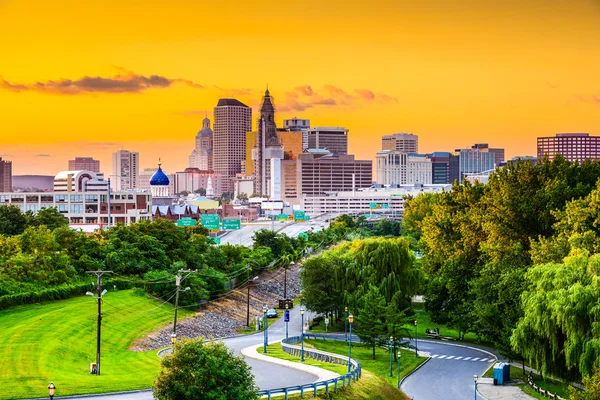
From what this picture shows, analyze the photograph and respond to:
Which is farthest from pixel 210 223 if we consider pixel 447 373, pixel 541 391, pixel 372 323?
pixel 541 391

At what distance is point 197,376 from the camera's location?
33.2 m

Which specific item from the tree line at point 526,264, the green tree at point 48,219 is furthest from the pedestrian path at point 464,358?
the green tree at point 48,219

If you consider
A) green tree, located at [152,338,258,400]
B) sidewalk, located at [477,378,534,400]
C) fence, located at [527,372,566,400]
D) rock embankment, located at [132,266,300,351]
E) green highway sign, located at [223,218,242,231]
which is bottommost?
sidewalk, located at [477,378,534,400]

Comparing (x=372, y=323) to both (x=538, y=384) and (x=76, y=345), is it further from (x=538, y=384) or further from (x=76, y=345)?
(x=76, y=345)

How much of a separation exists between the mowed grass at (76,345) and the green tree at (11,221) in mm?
39544

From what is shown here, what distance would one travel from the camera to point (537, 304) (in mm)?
56656

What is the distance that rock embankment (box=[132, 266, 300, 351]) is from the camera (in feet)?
213

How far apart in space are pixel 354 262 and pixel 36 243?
2596 centimetres

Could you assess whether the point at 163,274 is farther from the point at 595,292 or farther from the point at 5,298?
the point at 595,292

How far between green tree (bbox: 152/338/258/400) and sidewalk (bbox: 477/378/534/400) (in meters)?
25.4

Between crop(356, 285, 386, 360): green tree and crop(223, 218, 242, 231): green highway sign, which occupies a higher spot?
crop(223, 218, 242, 231): green highway sign

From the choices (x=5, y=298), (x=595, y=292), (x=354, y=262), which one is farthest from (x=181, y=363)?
(x=354, y=262)

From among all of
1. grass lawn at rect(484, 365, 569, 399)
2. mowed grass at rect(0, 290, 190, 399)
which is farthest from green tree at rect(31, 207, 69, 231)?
grass lawn at rect(484, 365, 569, 399)

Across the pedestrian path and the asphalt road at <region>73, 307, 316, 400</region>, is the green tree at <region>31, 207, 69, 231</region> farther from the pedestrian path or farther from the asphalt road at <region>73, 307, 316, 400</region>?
the pedestrian path
